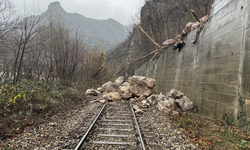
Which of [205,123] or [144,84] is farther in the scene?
[144,84]

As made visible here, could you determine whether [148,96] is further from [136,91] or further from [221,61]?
[221,61]

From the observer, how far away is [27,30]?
7422 millimetres

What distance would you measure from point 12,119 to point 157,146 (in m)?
4.50

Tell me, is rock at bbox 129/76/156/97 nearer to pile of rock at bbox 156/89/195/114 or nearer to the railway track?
pile of rock at bbox 156/89/195/114

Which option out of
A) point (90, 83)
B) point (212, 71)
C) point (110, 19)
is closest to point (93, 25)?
point (110, 19)

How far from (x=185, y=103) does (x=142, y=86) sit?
4.47 metres

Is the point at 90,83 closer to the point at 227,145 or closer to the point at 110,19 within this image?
the point at 227,145

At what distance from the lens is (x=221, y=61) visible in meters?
5.21

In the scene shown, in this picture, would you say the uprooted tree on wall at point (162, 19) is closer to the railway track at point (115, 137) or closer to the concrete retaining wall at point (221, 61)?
the concrete retaining wall at point (221, 61)

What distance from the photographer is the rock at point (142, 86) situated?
1087 cm

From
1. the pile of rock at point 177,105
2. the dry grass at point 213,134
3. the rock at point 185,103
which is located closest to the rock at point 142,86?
the pile of rock at point 177,105

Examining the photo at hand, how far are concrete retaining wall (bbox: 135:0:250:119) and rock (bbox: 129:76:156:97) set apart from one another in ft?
10.2

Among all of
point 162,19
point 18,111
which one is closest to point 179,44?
point 18,111

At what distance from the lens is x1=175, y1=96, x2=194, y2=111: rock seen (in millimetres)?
6820
